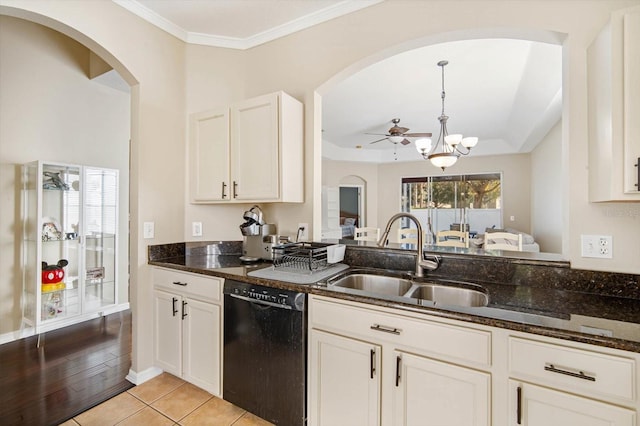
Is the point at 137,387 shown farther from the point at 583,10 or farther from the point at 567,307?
the point at 583,10

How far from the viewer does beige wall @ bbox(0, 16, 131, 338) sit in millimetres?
2668

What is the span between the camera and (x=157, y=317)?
7.22 ft

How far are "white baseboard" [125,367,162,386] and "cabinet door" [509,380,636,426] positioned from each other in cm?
231

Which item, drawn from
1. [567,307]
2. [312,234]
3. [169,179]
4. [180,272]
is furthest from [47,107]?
[567,307]

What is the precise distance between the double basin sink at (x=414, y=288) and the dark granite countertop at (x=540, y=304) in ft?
0.16

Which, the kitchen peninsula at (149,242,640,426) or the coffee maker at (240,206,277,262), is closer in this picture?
the kitchen peninsula at (149,242,640,426)

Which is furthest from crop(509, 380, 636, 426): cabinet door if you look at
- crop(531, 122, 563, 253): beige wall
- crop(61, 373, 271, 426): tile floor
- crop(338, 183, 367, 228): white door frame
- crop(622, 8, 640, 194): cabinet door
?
crop(338, 183, 367, 228): white door frame

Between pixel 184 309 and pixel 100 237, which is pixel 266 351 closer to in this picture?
pixel 184 309

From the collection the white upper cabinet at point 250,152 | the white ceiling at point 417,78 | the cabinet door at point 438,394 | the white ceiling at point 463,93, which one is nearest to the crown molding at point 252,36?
the white ceiling at point 417,78

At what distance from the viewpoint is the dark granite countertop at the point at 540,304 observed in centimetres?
102

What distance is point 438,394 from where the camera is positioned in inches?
47.9

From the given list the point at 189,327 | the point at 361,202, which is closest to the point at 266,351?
the point at 189,327

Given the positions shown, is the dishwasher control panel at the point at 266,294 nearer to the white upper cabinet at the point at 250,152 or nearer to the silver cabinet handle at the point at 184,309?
the silver cabinet handle at the point at 184,309

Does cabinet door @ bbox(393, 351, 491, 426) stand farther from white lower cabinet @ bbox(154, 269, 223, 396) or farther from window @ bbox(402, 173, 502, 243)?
window @ bbox(402, 173, 502, 243)
